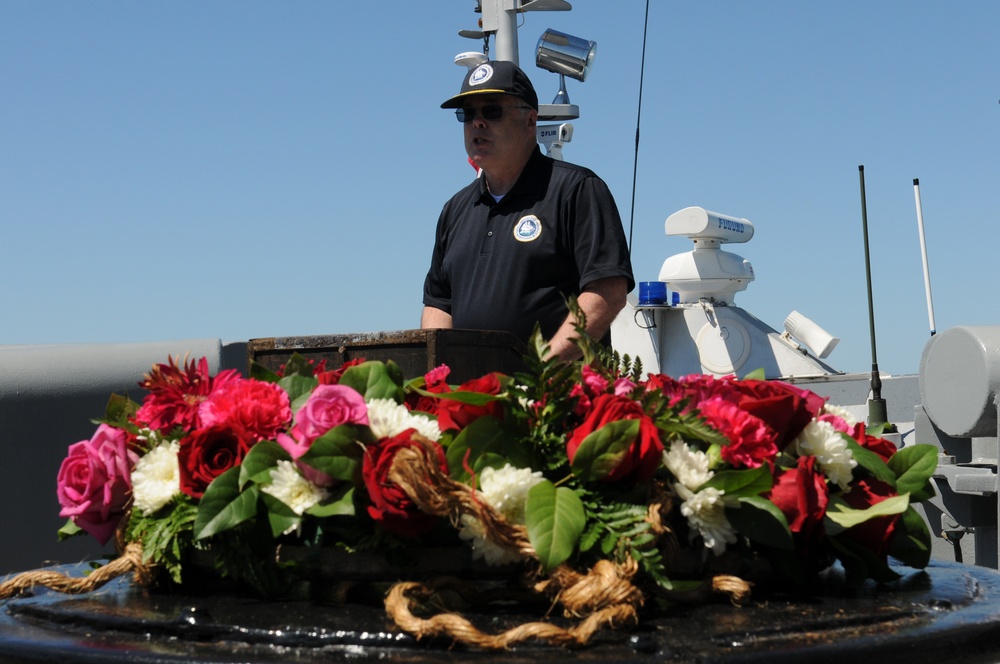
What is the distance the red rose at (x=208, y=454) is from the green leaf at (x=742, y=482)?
2.10ft

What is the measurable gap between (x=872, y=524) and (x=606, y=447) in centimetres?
46

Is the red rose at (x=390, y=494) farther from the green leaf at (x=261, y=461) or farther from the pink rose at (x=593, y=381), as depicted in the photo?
the pink rose at (x=593, y=381)

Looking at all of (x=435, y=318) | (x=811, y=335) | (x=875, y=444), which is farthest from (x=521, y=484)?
(x=811, y=335)

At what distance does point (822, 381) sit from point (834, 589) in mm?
12074

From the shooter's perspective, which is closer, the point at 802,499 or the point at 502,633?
the point at 502,633

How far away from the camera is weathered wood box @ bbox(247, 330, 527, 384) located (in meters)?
3.56

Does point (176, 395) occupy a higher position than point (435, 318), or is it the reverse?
point (435, 318)

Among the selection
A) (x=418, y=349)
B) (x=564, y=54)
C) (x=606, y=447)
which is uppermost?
(x=564, y=54)

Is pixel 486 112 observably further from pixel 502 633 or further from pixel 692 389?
pixel 502 633

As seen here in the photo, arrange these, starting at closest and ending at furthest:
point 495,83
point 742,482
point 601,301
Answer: point 742,482, point 601,301, point 495,83

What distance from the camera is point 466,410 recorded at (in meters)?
1.59

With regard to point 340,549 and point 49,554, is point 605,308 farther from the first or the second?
point 340,549

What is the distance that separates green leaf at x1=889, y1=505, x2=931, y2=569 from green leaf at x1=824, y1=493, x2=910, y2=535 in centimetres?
9

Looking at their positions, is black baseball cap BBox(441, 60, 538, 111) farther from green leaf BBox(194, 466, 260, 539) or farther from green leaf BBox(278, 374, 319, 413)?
green leaf BBox(194, 466, 260, 539)
